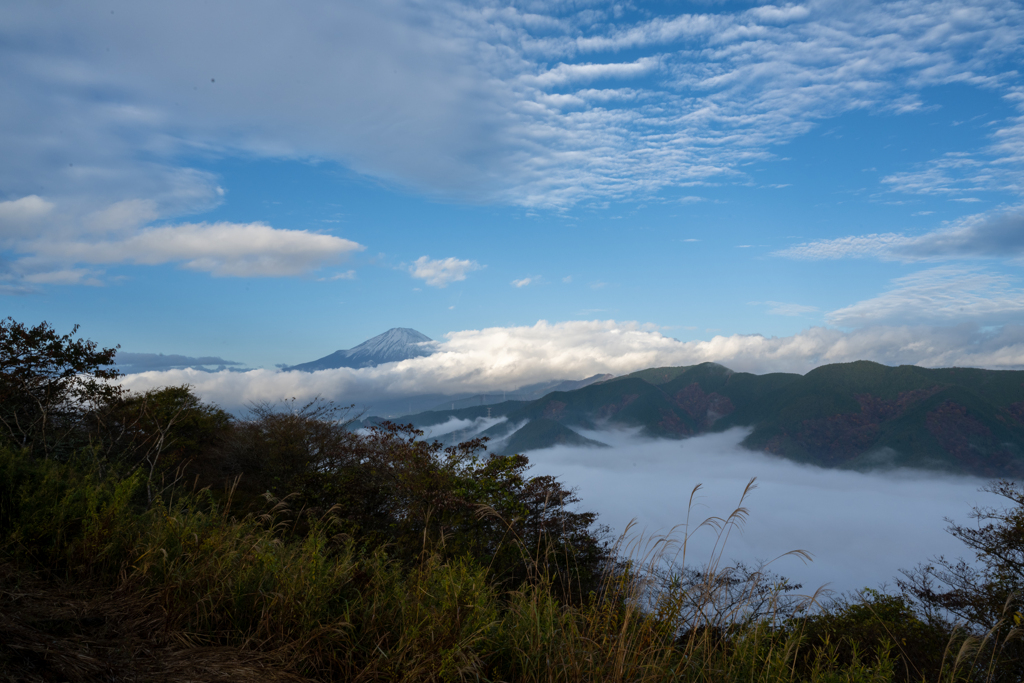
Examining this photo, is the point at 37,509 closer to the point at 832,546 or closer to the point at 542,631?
the point at 542,631

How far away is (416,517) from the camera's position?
11422mm

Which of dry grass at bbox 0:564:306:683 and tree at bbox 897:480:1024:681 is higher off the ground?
dry grass at bbox 0:564:306:683

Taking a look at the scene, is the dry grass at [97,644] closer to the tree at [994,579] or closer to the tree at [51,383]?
the tree at [51,383]

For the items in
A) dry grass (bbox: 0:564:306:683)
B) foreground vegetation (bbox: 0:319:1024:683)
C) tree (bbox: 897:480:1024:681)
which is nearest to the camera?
dry grass (bbox: 0:564:306:683)

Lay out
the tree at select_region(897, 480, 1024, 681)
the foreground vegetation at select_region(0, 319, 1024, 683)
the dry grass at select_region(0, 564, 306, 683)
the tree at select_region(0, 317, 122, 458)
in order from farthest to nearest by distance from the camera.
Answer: the tree at select_region(897, 480, 1024, 681), the tree at select_region(0, 317, 122, 458), the foreground vegetation at select_region(0, 319, 1024, 683), the dry grass at select_region(0, 564, 306, 683)

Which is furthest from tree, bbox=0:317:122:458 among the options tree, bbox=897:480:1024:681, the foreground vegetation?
tree, bbox=897:480:1024:681

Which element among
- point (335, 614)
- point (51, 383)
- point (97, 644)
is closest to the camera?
point (97, 644)

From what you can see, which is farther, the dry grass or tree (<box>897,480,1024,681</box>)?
tree (<box>897,480,1024,681</box>)

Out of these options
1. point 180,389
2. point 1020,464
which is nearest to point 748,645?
point 180,389

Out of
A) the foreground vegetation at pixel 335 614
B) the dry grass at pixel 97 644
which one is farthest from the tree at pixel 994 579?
the dry grass at pixel 97 644

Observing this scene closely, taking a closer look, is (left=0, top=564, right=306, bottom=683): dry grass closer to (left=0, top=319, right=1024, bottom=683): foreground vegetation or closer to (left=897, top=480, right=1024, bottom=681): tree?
(left=0, top=319, right=1024, bottom=683): foreground vegetation

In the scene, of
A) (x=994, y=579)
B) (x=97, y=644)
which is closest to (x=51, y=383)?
(x=97, y=644)

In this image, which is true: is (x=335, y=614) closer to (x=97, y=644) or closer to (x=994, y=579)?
(x=97, y=644)

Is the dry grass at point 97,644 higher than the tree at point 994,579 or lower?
higher
